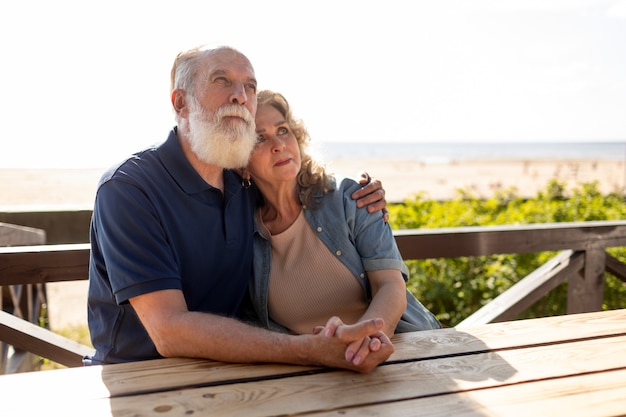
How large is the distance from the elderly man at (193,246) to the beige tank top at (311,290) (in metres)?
0.16

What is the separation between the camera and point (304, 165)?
8.50 feet

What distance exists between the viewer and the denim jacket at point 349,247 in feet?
7.81

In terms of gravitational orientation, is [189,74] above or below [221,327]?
above

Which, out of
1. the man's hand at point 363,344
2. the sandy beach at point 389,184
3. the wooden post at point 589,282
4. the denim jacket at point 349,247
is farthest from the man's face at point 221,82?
the sandy beach at point 389,184

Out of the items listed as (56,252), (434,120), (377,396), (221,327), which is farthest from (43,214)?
(434,120)

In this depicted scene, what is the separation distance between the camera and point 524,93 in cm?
7031

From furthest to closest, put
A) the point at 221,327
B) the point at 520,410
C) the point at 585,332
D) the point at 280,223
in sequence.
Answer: the point at 280,223 < the point at 585,332 < the point at 221,327 < the point at 520,410

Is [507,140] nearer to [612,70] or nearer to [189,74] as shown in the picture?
[612,70]

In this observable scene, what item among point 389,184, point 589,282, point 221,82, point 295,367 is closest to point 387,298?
point 295,367

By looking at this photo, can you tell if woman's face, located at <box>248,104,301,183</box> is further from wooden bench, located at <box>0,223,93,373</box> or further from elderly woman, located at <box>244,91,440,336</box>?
wooden bench, located at <box>0,223,93,373</box>

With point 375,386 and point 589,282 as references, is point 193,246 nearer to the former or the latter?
point 375,386

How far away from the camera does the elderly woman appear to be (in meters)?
2.39

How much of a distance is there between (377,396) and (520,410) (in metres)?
0.35

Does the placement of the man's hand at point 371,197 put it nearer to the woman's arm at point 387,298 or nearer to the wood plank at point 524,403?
the woman's arm at point 387,298
